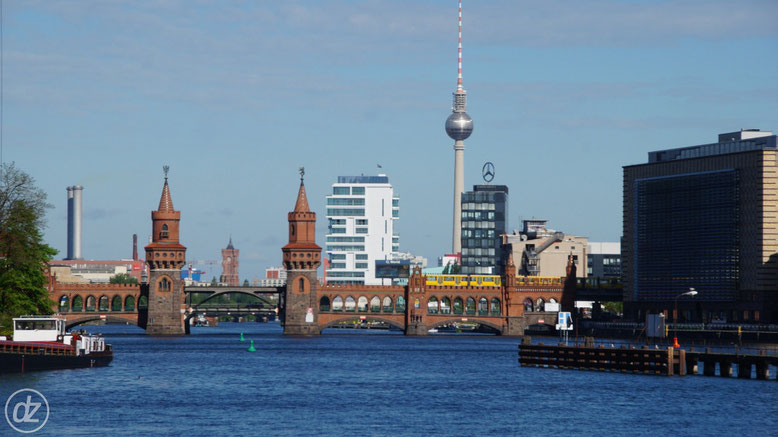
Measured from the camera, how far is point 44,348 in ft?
405

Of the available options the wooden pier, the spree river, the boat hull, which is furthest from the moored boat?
the wooden pier

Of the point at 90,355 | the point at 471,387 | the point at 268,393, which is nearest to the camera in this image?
the point at 268,393

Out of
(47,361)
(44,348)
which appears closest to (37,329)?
(47,361)

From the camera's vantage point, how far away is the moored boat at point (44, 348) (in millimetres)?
118250

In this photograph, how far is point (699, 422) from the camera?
305 ft

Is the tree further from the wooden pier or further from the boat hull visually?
the wooden pier

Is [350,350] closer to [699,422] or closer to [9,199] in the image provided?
[9,199]

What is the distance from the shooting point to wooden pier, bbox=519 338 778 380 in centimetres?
12494

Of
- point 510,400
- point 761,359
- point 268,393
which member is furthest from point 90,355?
point 761,359

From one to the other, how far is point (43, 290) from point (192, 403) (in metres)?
41.9
